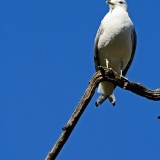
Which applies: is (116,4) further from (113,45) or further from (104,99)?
(104,99)

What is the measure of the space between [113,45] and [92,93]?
2748 mm

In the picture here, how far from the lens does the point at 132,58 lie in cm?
1147

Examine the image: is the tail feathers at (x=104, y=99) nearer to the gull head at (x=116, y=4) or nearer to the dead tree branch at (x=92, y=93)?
the dead tree branch at (x=92, y=93)

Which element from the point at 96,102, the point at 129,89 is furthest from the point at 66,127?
the point at 96,102

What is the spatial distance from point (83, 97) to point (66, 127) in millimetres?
795

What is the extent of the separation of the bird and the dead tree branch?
159 cm

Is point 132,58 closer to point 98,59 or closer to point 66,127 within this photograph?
point 98,59

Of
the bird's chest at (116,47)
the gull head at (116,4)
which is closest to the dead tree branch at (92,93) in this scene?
the bird's chest at (116,47)

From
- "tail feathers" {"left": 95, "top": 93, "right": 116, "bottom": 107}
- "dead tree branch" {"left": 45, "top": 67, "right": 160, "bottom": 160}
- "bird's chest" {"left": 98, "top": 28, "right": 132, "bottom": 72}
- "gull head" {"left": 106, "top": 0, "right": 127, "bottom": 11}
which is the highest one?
"gull head" {"left": 106, "top": 0, "right": 127, "bottom": 11}

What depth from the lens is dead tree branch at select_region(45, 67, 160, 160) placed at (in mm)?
7319

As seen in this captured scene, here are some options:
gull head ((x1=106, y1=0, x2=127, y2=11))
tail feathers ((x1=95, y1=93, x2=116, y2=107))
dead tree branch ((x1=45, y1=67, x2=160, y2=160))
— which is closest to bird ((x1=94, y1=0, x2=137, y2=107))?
tail feathers ((x1=95, y1=93, x2=116, y2=107))

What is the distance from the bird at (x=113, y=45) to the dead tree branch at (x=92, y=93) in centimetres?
159

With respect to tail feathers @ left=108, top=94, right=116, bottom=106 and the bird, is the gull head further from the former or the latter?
tail feathers @ left=108, top=94, right=116, bottom=106

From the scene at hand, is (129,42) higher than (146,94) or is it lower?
higher
